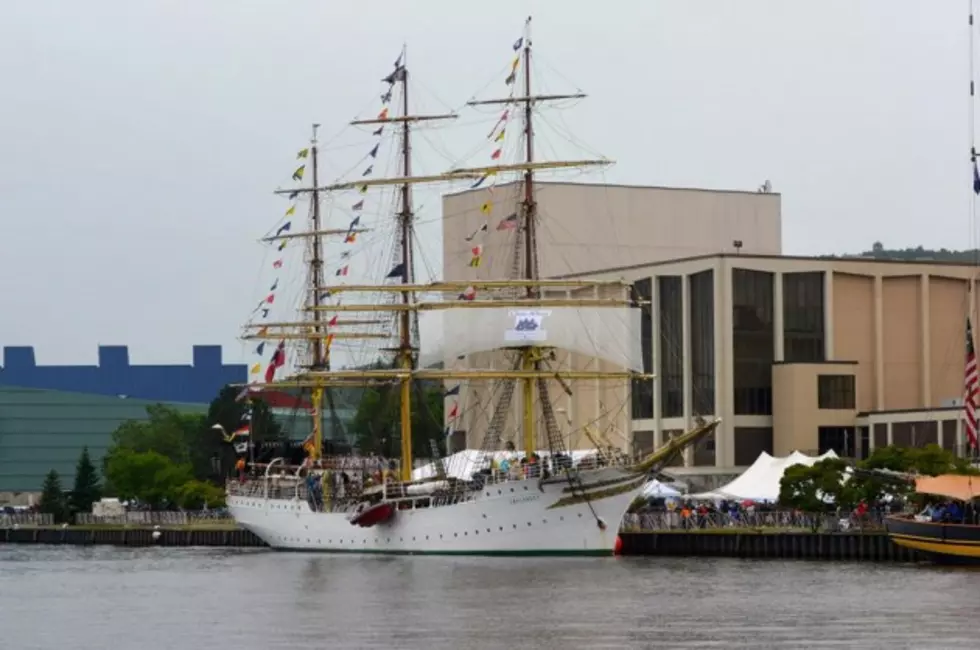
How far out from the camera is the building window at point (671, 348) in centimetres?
12538

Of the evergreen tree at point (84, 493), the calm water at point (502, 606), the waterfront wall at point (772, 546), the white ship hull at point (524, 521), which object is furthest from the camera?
the evergreen tree at point (84, 493)

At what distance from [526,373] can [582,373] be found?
9.02 feet

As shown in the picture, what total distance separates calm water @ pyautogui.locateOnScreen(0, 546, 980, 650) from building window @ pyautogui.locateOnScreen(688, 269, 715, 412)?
3592cm

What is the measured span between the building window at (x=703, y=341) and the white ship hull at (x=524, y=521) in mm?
26485

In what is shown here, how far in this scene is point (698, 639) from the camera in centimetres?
5094

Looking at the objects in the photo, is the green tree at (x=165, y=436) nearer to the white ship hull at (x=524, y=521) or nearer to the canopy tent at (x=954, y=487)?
the white ship hull at (x=524, y=521)

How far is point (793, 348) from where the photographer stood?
12362 centimetres

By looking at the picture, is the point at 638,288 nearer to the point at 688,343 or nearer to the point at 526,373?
the point at 688,343

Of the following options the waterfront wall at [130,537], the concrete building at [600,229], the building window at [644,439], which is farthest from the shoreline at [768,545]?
the concrete building at [600,229]

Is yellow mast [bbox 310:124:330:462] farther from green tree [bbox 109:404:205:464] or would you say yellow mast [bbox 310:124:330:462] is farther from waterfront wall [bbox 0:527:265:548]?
green tree [bbox 109:404:205:464]

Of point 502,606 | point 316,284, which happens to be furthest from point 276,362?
point 502,606

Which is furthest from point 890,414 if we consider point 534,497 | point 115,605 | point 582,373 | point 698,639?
point 698,639

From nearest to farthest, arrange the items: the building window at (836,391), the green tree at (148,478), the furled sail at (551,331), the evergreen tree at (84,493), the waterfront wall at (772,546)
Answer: the waterfront wall at (772,546) → the furled sail at (551,331) → the building window at (836,391) → the green tree at (148,478) → the evergreen tree at (84,493)

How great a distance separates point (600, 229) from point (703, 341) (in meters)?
21.8
